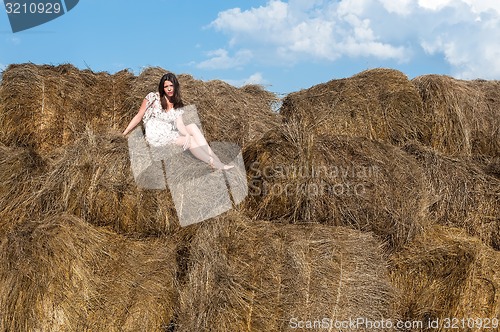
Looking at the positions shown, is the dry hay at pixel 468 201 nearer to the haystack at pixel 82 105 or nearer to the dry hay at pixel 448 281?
the dry hay at pixel 448 281

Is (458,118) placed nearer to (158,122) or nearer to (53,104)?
(158,122)

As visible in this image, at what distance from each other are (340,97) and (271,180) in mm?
2035

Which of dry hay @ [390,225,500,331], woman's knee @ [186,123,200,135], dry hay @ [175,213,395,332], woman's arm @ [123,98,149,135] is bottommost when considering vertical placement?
dry hay @ [390,225,500,331]

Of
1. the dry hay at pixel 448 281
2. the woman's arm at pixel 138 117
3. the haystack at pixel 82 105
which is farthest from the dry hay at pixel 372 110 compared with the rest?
the dry hay at pixel 448 281

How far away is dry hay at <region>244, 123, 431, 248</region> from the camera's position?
189 inches

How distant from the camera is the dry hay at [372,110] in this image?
6391 mm

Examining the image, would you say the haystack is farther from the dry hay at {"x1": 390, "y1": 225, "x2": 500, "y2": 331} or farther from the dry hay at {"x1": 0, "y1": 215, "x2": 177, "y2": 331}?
the dry hay at {"x1": 390, "y1": 225, "x2": 500, "y2": 331}

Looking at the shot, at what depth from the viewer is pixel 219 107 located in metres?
6.74

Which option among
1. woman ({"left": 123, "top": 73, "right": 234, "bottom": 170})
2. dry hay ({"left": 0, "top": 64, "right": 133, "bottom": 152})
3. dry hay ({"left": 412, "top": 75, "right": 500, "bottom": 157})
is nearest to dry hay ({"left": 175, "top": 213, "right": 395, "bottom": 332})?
woman ({"left": 123, "top": 73, "right": 234, "bottom": 170})

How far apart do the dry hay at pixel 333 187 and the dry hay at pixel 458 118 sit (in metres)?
1.45

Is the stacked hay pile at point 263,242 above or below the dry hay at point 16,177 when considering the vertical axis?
below

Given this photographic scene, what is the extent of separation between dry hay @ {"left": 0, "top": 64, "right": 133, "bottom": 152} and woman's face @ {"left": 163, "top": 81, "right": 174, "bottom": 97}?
0.80m

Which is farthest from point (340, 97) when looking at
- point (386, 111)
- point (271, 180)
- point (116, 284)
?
point (116, 284)

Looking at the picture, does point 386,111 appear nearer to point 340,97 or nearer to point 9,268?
point 340,97
